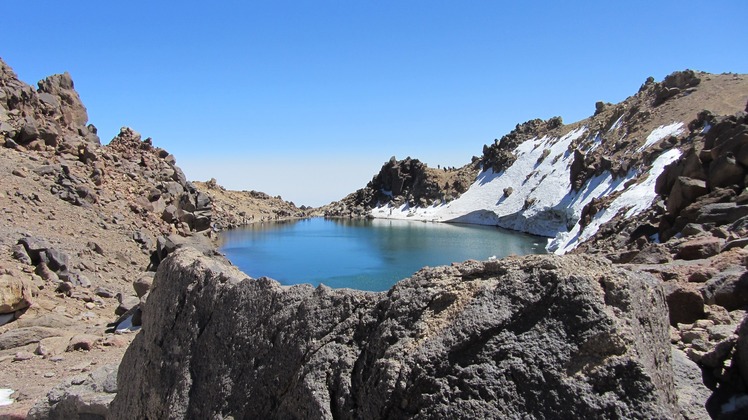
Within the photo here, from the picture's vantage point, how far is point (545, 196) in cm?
7700

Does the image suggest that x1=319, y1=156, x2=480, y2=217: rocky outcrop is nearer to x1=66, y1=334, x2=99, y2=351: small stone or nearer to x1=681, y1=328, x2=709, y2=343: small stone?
x1=66, y1=334, x2=99, y2=351: small stone

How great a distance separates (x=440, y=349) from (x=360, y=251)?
2147 inches

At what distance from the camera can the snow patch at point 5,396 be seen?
9066 millimetres

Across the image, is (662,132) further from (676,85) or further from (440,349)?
(440,349)

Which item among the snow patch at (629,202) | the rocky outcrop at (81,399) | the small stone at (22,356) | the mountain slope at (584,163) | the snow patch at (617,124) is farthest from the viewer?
the snow patch at (617,124)

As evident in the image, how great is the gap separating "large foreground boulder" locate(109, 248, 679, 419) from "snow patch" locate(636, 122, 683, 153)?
185 ft

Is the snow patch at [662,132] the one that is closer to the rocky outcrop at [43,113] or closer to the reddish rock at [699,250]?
the reddish rock at [699,250]

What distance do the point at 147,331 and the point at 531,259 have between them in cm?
485

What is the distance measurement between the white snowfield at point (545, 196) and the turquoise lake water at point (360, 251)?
3.84m

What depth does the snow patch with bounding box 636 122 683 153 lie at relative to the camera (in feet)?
177

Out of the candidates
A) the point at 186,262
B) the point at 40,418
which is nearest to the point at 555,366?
the point at 186,262

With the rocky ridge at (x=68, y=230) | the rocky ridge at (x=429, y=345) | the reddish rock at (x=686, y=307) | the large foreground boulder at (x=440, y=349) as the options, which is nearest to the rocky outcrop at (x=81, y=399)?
the rocky ridge at (x=429, y=345)

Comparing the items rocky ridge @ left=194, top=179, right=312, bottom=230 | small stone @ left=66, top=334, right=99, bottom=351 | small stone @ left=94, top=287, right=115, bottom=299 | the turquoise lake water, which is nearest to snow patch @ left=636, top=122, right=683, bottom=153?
the turquoise lake water

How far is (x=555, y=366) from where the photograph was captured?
3314 mm
